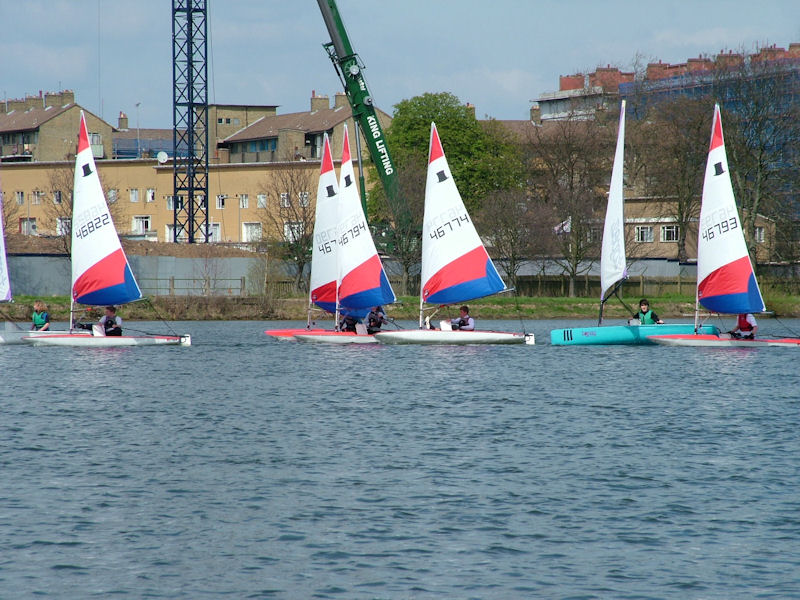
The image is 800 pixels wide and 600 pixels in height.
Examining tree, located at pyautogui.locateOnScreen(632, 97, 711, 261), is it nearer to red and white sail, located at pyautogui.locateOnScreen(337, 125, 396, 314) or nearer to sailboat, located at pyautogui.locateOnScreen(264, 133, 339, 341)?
sailboat, located at pyautogui.locateOnScreen(264, 133, 339, 341)

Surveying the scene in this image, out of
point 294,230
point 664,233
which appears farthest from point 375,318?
point 664,233

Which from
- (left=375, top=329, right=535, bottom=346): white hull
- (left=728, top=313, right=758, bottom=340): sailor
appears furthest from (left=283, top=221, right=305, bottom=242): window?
(left=728, top=313, right=758, bottom=340): sailor

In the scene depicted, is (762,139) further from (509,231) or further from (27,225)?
(27,225)

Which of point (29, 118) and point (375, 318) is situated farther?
point (29, 118)

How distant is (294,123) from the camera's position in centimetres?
9706

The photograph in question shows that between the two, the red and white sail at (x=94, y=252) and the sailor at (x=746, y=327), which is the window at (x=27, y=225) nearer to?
the red and white sail at (x=94, y=252)

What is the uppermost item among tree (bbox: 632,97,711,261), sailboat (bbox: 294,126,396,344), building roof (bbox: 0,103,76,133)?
building roof (bbox: 0,103,76,133)

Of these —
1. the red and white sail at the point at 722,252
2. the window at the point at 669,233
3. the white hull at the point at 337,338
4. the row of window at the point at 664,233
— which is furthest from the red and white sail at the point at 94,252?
the window at the point at 669,233

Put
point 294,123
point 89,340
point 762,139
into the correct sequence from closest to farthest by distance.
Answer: point 89,340
point 762,139
point 294,123

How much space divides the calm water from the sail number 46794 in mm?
6973

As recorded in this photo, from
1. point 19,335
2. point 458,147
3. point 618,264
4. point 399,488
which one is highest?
point 458,147

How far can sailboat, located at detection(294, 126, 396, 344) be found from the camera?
127ft

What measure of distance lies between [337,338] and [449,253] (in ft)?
15.4

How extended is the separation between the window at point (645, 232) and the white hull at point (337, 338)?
43571 mm
